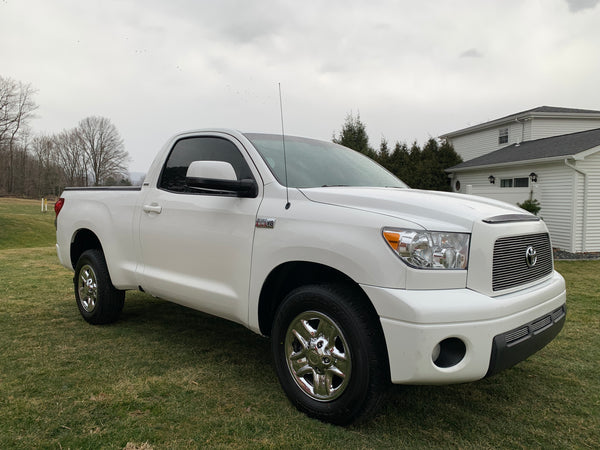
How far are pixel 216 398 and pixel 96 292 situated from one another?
2195 millimetres

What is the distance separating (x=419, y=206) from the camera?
253cm

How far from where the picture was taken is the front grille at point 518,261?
249cm

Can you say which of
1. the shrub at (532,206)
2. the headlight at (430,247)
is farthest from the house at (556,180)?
the headlight at (430,247)

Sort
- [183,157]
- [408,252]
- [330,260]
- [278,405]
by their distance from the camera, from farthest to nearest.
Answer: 1. [183,157]
2. [278,405]
3. [330,260]
4. [408,252]

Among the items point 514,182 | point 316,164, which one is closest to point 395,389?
point 316,164

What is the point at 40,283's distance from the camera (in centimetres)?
696

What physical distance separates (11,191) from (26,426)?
7160 centimetres

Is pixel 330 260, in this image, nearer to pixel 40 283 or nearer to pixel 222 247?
pixel 222 247

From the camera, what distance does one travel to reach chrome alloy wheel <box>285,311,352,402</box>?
2.57 m

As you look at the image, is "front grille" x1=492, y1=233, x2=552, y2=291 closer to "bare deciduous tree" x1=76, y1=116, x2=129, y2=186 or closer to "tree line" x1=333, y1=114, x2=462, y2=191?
"tree line" x1=333, y1=114, x2=462, y2=191

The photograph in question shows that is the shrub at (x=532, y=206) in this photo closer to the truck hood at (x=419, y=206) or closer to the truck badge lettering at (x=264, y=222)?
the truck hood at (x=419, y=206)

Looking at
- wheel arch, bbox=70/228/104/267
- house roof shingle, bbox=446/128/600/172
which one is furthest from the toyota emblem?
house roof shingle, bbox=446/128/600/172

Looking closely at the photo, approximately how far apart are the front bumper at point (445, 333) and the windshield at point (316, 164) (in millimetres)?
1139

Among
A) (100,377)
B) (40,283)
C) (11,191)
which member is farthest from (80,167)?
(100,377)
